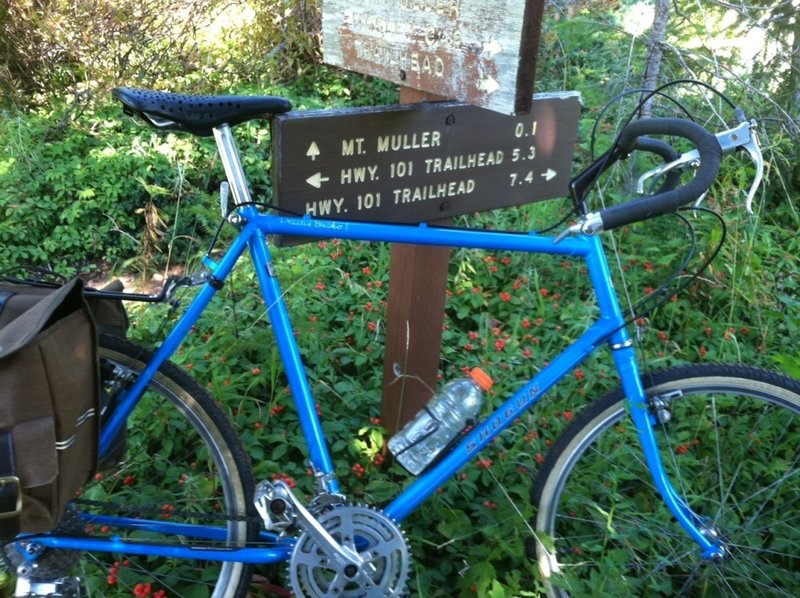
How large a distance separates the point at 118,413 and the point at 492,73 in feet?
A: 4.13

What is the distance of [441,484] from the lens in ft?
6.20

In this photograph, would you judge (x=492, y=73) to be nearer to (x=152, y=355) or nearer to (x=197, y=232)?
(x=152, y=355)

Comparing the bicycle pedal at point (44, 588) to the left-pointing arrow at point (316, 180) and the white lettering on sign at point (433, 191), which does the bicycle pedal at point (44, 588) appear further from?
the white lettering on sign at point (433, 191)

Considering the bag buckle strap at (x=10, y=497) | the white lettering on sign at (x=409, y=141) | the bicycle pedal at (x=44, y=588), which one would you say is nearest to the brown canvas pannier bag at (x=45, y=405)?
the bag buckle strap at (x=10, y=497)

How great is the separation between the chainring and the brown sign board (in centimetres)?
108

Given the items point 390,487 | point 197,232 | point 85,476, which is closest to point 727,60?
point 390,487

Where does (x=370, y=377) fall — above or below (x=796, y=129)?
below

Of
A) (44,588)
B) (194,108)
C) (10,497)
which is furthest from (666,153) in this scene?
(44,588)

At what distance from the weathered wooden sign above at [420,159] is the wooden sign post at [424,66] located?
57 mm

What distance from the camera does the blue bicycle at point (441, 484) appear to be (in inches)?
67.1

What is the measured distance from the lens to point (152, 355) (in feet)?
5.85

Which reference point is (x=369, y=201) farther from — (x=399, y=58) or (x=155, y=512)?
(x=155, y=512)

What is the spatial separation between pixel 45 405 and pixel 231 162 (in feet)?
2.34

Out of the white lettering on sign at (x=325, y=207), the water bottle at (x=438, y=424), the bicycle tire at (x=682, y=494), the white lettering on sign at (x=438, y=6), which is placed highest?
the white lettering on sign at (x=438, y=6)
